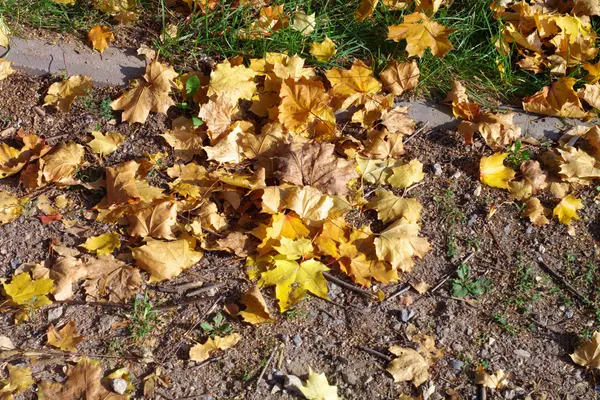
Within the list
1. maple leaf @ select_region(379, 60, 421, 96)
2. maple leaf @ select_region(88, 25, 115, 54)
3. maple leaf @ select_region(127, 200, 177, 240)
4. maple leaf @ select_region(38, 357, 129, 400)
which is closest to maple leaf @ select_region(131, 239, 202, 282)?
maple leaf @ select_region(127, 200, 177, 240)

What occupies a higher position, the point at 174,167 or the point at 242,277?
the point at 174,167

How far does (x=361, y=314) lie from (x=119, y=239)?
3.57 ft

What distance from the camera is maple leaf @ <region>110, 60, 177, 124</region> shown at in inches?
126

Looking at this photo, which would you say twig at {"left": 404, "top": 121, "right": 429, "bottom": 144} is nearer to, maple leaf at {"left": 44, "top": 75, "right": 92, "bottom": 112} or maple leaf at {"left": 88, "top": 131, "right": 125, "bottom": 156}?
maple leaf at {"left": 88, "top": 131, "right": 125, "bottom": 156}

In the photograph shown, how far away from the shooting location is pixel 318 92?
3.13m

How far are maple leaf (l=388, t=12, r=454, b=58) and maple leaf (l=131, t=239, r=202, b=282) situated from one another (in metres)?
1.55

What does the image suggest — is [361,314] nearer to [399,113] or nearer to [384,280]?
[384,280]

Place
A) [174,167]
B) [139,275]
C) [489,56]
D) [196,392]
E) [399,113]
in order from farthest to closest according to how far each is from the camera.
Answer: [489,56]
[399,113]
[174,167]
[139,275]
[196,392]

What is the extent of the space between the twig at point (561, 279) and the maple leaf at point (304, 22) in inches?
65.8

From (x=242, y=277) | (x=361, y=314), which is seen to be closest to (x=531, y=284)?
(x=361, y=314)

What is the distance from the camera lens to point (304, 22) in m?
3.53

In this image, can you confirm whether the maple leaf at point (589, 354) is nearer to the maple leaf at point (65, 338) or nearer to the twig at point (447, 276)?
the twig at point (447, 276)

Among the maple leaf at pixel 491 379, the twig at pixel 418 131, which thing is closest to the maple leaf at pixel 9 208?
the twig at pixel 418 131

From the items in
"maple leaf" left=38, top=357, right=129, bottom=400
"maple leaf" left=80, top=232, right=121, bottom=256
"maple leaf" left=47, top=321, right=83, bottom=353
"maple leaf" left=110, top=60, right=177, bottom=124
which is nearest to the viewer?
"maple leaf" left=38, top=357, right=129, bottom=400
